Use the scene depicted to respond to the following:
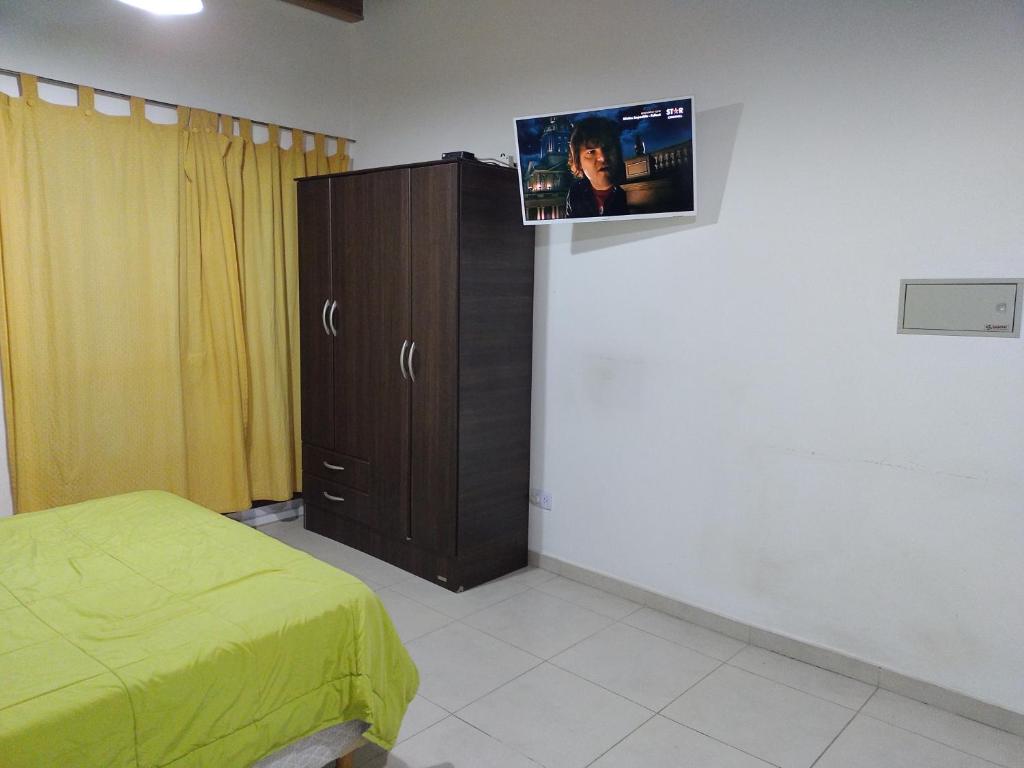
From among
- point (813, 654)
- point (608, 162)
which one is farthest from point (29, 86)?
point (813, 654)

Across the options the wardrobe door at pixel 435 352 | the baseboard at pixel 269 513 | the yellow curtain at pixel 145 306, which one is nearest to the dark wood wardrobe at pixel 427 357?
the wardrobe door at pixel 435 352

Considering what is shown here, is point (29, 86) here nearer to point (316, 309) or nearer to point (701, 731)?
point (316, 309)

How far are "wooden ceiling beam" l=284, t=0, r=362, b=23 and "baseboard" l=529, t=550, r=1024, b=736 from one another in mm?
3224

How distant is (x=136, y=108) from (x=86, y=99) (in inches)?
8.8

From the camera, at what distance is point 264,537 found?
2.38 m

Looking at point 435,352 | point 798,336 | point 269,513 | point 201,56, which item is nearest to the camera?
point 798,336

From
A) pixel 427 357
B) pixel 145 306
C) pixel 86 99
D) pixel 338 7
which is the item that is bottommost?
pixel 427 357

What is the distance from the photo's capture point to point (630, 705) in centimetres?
248

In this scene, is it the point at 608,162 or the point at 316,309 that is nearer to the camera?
the point at 608,162

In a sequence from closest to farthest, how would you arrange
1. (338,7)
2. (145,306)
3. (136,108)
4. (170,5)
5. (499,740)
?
(499,740) → (170,5) → (136,108) → (145,306) → (338,7)

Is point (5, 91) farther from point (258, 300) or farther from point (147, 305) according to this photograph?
point (258, 300)

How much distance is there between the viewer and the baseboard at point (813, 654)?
241 cm

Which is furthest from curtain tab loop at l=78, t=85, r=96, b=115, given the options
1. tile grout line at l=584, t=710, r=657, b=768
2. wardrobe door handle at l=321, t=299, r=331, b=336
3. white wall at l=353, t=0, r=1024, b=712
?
tile grout line at l=584, t=710, r=657, b=768

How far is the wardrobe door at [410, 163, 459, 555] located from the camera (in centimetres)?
319
